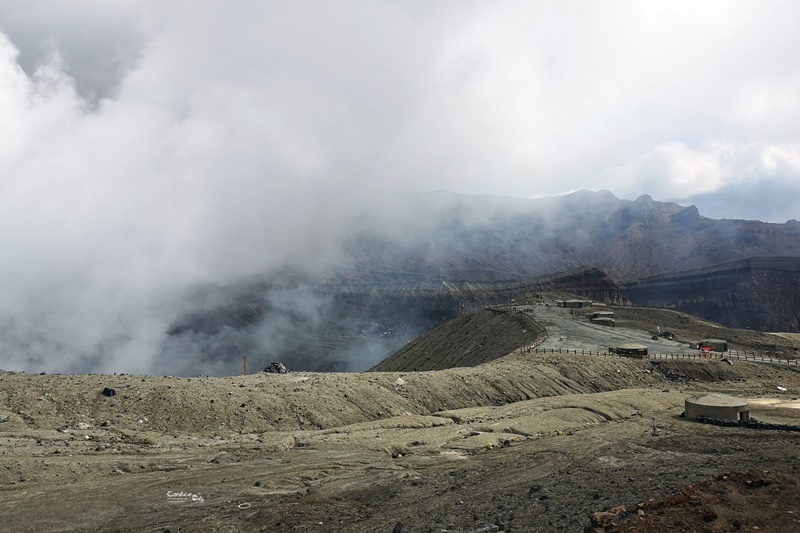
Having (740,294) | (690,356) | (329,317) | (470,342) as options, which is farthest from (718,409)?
(740,294)

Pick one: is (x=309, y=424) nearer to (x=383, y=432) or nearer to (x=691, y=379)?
(x=383, y=432)

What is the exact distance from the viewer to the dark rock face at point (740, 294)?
123500 mm

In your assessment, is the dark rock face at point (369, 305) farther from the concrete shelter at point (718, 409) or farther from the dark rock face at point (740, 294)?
the concrete shelter at point (718, 409)

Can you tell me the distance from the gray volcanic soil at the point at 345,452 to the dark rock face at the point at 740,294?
111 metres

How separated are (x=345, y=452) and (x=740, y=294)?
13998cm

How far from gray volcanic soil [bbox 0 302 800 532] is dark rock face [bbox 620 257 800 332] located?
4362 inches

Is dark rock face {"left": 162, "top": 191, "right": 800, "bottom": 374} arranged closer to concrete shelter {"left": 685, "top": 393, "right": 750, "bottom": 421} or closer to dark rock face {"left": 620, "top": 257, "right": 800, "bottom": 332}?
dark rock face {"left": 620, "top": 257, "right": 800, "bottom": 332}

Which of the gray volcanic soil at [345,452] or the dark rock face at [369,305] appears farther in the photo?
the dark rock face at [369,305]

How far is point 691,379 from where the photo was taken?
127 feet

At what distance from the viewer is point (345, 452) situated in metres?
19.2

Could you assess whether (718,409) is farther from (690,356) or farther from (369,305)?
(369,305)

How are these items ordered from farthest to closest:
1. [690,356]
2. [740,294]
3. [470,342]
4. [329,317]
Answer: [740,294]
[329,317]
[470,342]
[690,356]

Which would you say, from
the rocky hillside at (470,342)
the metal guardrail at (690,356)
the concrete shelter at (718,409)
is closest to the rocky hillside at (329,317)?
the rocky hillside at (470,342)

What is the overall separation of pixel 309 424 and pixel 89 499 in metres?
9.96
